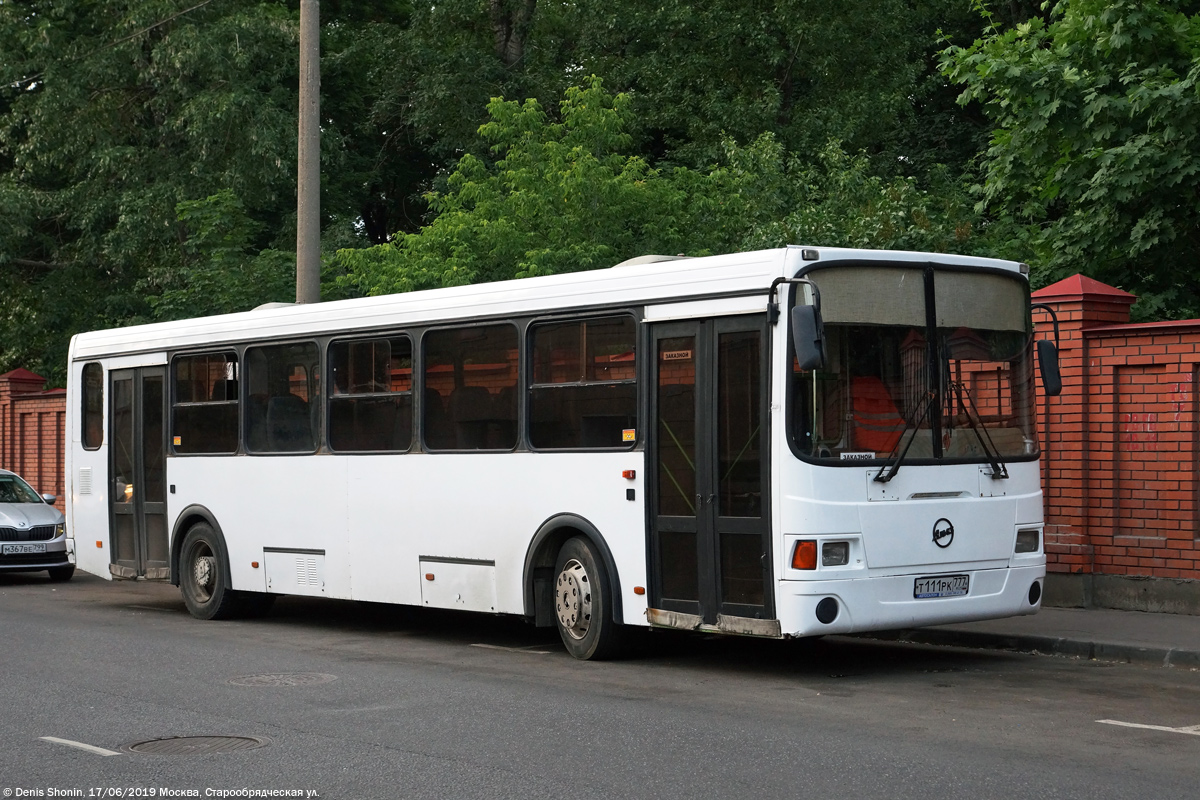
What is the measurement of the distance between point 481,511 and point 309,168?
7043 mm

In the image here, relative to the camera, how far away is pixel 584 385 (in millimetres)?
11406

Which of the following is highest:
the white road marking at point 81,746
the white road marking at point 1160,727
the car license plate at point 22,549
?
the car license plate at point 22,549

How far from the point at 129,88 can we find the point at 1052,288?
2092 centimetres

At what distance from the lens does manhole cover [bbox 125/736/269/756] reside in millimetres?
7961

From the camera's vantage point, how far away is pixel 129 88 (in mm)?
29688

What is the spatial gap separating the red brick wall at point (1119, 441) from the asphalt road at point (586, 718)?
98.0 inches

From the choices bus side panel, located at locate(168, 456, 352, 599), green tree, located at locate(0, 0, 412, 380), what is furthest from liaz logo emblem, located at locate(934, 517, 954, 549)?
green tree, located at locate(0, 0, 412, 380)

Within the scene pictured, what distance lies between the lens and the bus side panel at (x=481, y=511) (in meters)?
11.0

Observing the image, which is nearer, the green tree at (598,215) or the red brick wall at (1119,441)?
the red brick wall at (1119,441)

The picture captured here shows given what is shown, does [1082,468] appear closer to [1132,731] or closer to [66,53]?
[1132,731]

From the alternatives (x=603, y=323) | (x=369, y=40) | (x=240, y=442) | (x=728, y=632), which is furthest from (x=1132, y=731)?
(x=369, y=40)

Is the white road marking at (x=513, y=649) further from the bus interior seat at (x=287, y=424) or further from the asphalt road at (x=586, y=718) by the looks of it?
the bus interior seat at (x=287, y=424)

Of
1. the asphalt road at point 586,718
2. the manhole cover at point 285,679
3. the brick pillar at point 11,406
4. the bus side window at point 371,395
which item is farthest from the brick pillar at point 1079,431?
the brick pillar at point 11,406

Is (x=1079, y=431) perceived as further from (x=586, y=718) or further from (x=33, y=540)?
(x=33, y=540)
